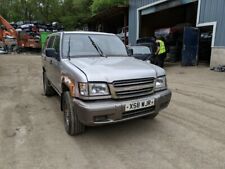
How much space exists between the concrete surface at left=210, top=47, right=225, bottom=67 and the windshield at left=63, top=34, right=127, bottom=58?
7422 mm

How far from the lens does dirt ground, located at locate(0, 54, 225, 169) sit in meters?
2.99

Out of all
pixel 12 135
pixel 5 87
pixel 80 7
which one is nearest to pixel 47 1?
pixel 80 7

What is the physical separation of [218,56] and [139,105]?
8827 mm

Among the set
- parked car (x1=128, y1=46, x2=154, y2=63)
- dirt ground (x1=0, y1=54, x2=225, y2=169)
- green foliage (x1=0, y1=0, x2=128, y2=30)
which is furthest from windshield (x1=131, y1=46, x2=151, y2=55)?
green foliage (x1=0, y1=0, x2=128, y2=30)

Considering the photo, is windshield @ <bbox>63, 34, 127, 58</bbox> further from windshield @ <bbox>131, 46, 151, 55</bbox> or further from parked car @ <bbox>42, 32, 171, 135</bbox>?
windshield @ <bbox>131, 46, 151, 55</bbox>

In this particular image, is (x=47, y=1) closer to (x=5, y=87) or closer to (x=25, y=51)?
(x=25, y=51)

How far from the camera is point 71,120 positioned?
3.58 meters

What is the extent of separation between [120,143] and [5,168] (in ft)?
5.66

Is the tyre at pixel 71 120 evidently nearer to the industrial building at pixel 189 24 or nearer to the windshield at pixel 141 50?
the windshield at pixel 141 50

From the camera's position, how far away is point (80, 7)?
26.9 m

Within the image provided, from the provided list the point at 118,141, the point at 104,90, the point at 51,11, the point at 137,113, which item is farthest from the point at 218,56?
the point at 51,11

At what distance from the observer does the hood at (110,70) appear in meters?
3.20

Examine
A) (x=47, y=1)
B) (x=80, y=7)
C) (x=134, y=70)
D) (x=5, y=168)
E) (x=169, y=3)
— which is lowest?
(x=5, y=168)

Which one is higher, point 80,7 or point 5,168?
point 80,7
